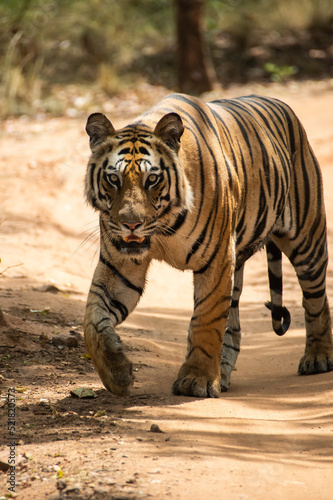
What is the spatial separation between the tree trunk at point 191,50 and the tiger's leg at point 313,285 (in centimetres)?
1114

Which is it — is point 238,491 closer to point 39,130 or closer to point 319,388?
point 319,388

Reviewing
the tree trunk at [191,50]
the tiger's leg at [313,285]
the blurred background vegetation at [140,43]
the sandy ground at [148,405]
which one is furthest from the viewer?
the blurred background vegetation at [140,43]

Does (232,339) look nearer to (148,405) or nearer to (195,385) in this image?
(195,385)

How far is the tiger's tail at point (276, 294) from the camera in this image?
5.61 m

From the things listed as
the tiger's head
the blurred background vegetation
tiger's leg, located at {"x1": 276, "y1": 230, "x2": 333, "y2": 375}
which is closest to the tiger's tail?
tiger's leg, located at {"x1": 276, "y1": 230, "x2": 333, "y2": 375}

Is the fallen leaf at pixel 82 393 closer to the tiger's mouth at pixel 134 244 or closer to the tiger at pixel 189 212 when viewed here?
the tiger at pixel 189 212

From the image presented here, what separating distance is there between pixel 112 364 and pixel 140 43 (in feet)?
62.5

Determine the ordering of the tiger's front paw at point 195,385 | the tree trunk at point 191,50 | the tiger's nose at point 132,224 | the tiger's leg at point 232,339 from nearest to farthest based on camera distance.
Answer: the tiger's nose at point 132,224, the tiger's front paw at point 195,385, the tiger's leg at point 232,339, the tree trunk at point 191,50

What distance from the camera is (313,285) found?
5.66 m

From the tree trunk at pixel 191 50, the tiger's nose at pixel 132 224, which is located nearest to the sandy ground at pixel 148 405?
the tiger's nose at pixel 132 224

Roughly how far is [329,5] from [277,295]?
19.7 metres

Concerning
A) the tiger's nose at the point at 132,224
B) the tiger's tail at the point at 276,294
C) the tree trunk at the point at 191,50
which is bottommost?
the tiger's tail at the point at 276,294

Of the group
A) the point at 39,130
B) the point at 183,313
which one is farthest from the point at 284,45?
the point at 183,313

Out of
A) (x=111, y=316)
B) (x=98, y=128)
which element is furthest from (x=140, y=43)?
(x=111, y=316)
